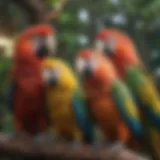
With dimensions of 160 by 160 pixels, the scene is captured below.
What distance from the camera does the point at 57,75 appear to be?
4.13ft

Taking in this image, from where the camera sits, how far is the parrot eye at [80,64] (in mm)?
→ 1248

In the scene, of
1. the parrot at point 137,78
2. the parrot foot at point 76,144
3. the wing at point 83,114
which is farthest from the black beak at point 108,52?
the parrot foot at point 76,144

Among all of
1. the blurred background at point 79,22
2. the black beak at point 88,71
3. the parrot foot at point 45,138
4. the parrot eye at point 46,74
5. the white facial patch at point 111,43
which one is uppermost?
the blurred background at point 79,22

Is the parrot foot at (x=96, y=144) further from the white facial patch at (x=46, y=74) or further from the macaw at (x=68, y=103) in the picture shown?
the white facial patch at (x=46, y=74)

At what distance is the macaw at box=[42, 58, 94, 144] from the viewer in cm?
127

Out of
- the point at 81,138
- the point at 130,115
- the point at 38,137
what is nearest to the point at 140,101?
the point at 130,115

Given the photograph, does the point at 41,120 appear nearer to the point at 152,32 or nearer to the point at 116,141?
the point at 116,141

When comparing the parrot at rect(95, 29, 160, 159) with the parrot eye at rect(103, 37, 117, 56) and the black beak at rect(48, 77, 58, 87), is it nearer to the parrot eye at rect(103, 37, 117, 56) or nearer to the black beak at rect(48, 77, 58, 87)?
the parrot eye at rect(103, 37, 117, 56)

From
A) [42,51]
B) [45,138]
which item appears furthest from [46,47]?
[45,138]

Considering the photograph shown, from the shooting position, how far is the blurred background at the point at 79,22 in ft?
4.27

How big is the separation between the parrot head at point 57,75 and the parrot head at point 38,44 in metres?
0.03

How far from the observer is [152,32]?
1312 mm

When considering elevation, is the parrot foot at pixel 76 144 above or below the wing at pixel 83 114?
below

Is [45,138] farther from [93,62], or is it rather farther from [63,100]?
[93,62]
